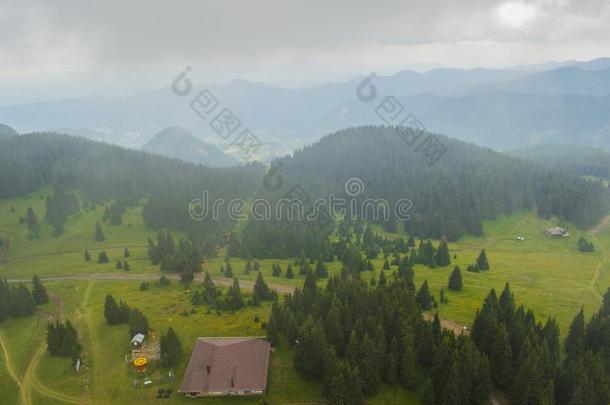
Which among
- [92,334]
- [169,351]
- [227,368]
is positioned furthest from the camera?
[92,334]

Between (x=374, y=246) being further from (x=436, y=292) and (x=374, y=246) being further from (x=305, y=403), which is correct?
(x=305, y=403)

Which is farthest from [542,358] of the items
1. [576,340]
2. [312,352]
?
[312,352]

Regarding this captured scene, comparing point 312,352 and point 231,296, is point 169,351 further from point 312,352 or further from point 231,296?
point 231,296

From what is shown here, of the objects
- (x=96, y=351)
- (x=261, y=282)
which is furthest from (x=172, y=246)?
(x=96, y=351)

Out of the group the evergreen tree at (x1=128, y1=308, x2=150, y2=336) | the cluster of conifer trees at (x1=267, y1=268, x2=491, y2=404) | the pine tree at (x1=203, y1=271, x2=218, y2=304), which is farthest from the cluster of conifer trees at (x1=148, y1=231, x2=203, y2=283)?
the cluster of conifer trees at (x1=267, y1=268, x2=491, y2=404)

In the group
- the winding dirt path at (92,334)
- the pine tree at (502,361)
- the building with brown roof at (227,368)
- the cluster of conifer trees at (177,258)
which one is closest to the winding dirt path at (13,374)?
the winding dirt path at (92,334)

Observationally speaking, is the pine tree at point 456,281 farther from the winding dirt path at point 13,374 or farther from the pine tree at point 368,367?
the winding dirt path at point 13,374
